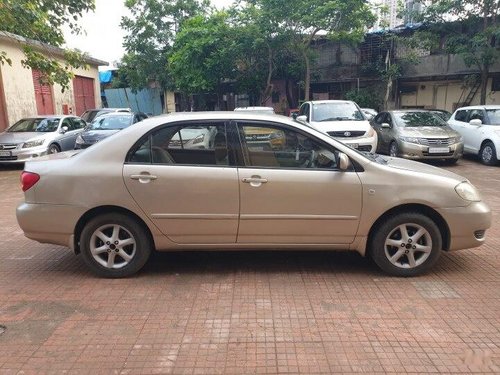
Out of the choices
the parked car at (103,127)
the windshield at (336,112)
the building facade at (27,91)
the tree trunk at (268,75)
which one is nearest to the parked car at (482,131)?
the windshield at (336,112)

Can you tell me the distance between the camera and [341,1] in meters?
18.2

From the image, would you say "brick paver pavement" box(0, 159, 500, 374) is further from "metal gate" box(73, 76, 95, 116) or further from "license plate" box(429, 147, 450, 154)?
"metal gate" box(73, 76, 95, 116)

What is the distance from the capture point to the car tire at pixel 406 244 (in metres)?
4.06

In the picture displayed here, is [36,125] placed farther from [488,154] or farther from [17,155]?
[488,154]

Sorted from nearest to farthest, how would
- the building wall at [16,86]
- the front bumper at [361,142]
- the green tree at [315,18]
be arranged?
the front bumper at [361,142]
the building wall at [16,86]
the green tree at [315,18]

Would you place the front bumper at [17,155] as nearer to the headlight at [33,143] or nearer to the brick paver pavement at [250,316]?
the headlight at [33,143]

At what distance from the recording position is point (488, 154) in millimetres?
11352

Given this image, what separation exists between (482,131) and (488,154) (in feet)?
2.14

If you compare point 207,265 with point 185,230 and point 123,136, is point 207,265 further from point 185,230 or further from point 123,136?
point 123,136

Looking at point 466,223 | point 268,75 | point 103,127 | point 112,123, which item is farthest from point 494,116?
point 268,75

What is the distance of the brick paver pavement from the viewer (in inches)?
112

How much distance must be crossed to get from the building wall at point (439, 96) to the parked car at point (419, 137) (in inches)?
374

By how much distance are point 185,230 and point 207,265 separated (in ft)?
1.88

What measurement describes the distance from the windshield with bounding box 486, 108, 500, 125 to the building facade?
11.7 m
